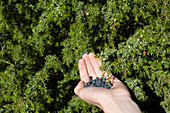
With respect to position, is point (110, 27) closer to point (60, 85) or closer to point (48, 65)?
point (48, 65)

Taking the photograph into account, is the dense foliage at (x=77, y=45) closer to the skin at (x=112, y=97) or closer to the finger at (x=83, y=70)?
the finger at (x=83, y=70)

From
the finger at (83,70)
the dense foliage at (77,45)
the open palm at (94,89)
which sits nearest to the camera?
the open palm at (94,89)

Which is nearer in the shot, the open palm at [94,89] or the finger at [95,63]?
the open palm at [94,89]

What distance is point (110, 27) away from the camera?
2037mm

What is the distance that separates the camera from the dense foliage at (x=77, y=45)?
6.37 feet

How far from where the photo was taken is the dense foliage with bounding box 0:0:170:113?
1942 mm

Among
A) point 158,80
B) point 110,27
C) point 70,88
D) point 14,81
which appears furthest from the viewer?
point 70,88

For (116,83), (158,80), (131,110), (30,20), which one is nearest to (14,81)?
(30,20)

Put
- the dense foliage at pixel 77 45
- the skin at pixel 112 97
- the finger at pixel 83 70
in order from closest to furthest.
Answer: the skin at pixel 112 97
the dense foliage at pixel 77 45
the finger at pixel 83 70

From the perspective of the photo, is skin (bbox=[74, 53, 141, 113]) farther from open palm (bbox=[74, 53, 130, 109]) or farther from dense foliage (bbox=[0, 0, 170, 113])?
dense foliage (bbox=[0, 0, 170, 113])

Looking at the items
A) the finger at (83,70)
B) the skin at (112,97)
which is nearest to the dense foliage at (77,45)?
the finger at (83,70)

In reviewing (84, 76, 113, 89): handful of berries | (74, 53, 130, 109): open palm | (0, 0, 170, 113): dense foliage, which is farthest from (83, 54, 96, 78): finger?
(84, 76, 113, 89): handful of berries

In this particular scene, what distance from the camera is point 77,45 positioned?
7.35ft

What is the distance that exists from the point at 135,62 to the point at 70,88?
160 cm
